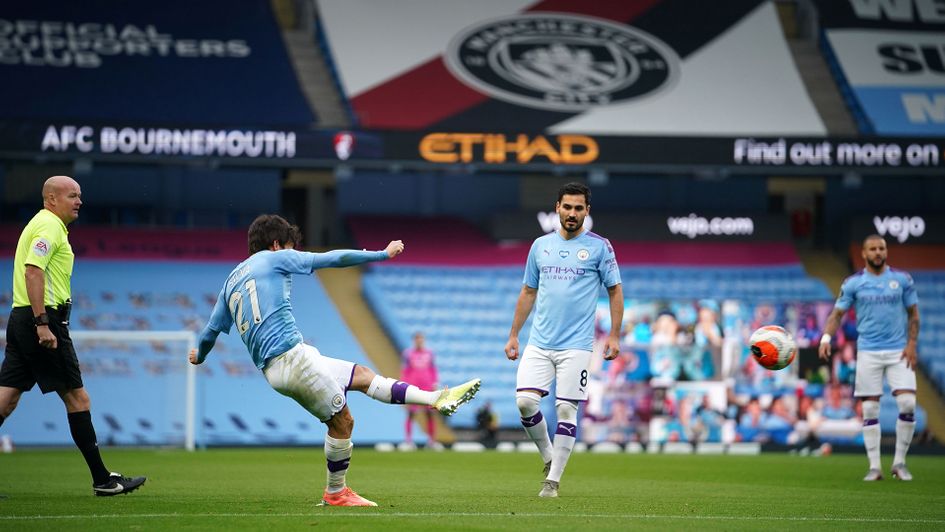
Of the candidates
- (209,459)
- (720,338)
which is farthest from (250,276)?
(720,338)

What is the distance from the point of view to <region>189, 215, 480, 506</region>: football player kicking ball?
844cm

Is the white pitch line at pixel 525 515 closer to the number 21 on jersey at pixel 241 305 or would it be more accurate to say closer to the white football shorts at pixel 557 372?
the number 21 on jersey at pixel 241 305

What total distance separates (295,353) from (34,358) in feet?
6.93

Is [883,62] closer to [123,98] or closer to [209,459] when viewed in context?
[123,98]

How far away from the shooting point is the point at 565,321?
9930 mm

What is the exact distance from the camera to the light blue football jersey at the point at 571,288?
993 centimetres

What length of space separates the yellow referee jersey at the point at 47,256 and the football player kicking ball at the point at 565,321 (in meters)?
3.36

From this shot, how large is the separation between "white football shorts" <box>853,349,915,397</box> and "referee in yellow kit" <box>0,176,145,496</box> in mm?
7717

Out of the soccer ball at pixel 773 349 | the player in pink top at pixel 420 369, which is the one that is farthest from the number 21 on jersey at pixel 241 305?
the player in pink top at pixel 420 369

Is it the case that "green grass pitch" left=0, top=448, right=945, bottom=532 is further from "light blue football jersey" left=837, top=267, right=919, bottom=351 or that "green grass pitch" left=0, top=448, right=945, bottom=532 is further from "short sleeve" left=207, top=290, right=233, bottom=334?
"light blue football jersey" left=837, top=267, right=919, bottom=351

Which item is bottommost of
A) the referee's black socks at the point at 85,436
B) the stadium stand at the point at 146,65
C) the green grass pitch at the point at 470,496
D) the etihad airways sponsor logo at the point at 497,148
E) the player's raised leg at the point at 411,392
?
the green grass pitch at the point at 470,496

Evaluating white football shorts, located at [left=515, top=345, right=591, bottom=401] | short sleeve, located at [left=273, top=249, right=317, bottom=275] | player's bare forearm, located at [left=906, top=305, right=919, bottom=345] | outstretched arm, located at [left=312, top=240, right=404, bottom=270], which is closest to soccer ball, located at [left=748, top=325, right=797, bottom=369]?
white football shorts, located at [left=515, top=345, right=591, bottom=401]

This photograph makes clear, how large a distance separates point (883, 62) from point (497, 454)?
46.4 feet

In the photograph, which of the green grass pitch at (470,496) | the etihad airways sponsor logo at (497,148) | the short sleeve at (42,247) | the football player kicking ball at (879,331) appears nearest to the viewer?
the green grass pitch at (470,496)
